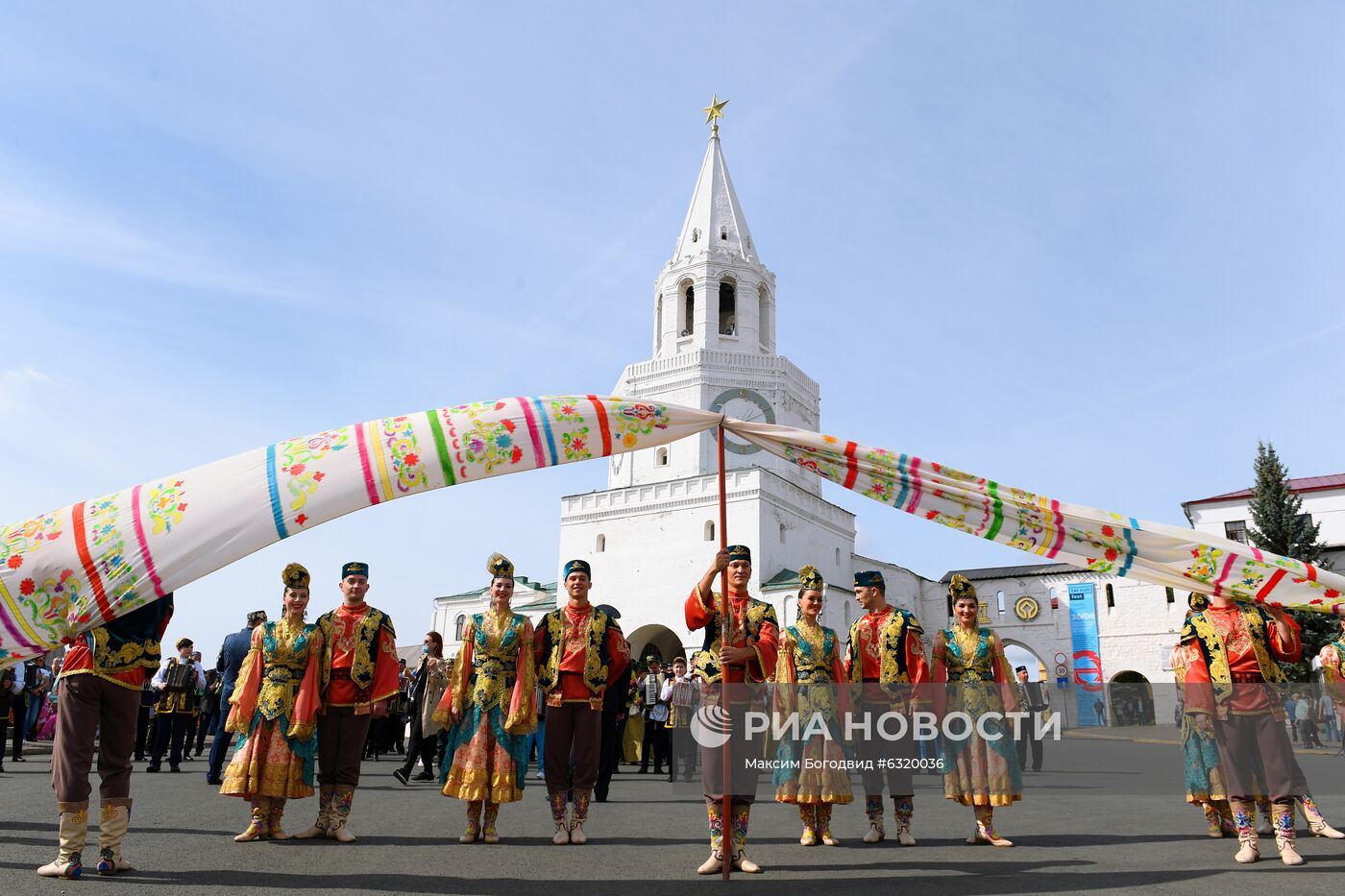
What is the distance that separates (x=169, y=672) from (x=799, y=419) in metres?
34.7

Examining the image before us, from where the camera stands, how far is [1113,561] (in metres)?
7.02

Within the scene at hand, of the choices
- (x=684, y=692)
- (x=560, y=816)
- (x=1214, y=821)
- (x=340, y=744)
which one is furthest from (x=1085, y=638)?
(x=340, y=744)

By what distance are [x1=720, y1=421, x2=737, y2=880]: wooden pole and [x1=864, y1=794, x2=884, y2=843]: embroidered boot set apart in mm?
1647

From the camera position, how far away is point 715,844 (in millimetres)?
6426

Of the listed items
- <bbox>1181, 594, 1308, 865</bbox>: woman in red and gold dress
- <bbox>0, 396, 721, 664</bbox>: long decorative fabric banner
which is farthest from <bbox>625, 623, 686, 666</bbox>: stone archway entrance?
<bbox>0, 396, 721, 664</bbox>: long decorative fabric banner

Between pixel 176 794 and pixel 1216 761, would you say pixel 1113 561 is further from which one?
pixel 176 794

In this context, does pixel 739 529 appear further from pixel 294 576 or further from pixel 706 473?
pixel 294 576

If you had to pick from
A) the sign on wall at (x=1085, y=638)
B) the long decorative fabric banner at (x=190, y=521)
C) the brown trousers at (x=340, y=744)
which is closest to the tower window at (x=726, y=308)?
the sign on wall at (x=1085, y=638)

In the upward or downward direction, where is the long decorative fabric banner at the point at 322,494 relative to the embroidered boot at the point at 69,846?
upward

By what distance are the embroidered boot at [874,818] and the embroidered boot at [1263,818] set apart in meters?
2.66

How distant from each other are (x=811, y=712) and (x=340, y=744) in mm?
3710

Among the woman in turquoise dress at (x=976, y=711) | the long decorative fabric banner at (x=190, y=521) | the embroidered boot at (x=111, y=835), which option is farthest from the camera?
the woman in turquoise dress at (x=976, y=711)

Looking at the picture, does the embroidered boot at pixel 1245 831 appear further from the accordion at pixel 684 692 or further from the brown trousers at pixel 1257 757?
the accordion at pixel 684 692

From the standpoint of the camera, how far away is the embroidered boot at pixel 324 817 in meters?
7.48
